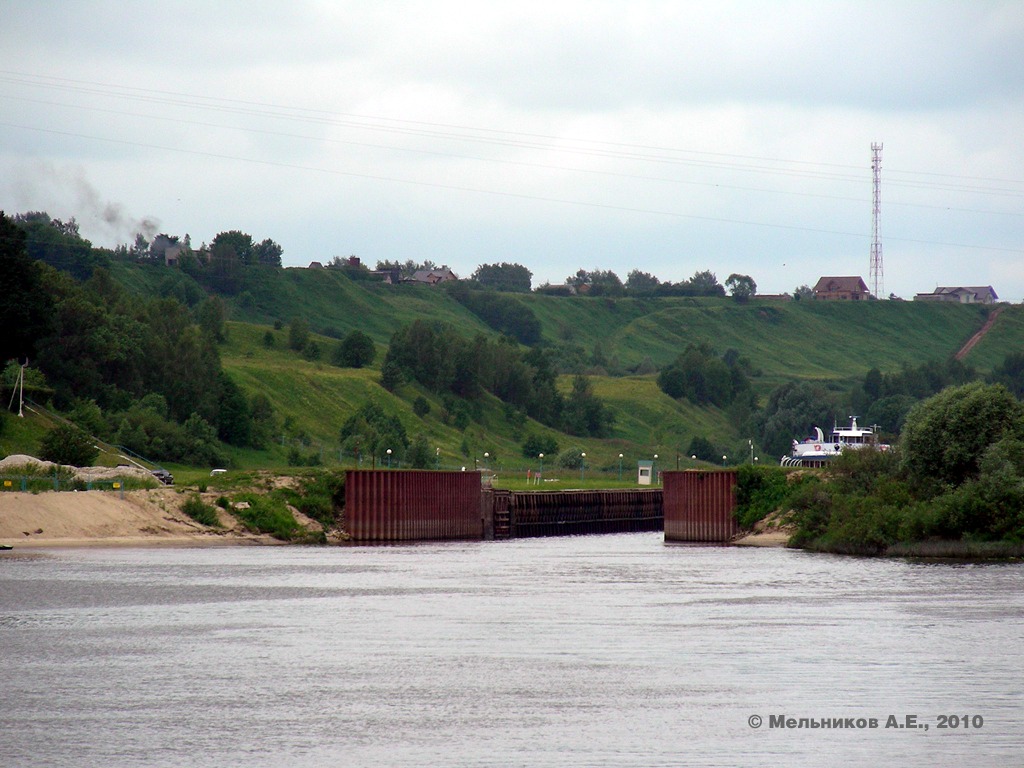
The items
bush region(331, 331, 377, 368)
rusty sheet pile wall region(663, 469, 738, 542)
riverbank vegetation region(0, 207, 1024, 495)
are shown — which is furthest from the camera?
bush region(331, 331, 377, 368)

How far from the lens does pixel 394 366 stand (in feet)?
455

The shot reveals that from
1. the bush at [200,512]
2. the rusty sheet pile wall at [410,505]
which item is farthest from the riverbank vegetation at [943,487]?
the bush at [200,512]

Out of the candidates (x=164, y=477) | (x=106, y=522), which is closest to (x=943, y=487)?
(x=106, y=522)

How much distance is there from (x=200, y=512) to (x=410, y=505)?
12.7m

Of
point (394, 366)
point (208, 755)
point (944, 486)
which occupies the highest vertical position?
point (394, 366)

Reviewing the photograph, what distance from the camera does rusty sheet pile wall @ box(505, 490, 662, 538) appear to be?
85375 mm

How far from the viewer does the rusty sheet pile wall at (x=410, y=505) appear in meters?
71.6

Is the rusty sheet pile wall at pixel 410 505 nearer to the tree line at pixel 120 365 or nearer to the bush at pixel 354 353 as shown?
the tree line at pixel 120 365

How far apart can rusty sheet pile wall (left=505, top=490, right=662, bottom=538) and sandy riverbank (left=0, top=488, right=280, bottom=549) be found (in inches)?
863

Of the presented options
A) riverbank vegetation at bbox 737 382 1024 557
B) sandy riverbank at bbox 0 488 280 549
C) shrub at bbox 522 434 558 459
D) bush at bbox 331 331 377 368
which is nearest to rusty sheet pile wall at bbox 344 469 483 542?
sandy riverbank at bbox 0 488 280 549

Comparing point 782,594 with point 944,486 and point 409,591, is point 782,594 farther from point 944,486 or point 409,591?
point 944,486

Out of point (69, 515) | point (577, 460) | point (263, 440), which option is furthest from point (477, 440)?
point (69, 515)

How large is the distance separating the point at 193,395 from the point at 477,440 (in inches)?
1418

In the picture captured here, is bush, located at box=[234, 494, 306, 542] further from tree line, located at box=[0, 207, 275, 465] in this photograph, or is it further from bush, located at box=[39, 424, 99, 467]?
tree line, located at box=[0, 207, 275, 465]
